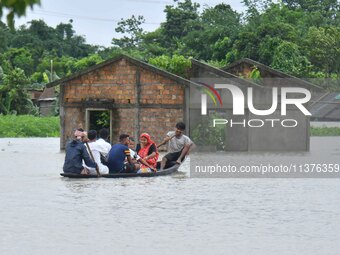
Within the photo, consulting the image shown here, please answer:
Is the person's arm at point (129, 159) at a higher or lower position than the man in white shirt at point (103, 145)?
lower

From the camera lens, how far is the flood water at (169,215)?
11.8 m

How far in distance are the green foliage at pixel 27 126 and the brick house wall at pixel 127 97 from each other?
971 inches

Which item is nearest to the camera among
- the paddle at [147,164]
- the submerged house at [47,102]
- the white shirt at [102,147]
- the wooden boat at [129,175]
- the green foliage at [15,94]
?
the wooden boat at [129,175]

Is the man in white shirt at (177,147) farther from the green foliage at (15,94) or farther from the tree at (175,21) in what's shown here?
the tree at (175,21)

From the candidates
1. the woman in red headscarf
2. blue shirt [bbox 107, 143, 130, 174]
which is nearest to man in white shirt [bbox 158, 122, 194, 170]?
the woman in red headscarf

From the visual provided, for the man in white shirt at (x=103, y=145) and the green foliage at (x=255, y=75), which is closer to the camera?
the man in white shirt at (x=103, y=145)

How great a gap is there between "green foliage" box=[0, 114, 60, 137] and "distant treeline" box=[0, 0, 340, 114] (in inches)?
116

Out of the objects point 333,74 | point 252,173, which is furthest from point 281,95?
point 333,74

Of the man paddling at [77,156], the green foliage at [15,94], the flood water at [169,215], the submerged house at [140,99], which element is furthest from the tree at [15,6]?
the green foliage at [15,94]

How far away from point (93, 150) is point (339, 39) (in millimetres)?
53151

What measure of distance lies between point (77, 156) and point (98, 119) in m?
16.3

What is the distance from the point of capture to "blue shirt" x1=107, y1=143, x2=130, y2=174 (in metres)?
20.6

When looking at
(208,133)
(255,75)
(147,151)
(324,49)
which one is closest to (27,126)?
(324,49)

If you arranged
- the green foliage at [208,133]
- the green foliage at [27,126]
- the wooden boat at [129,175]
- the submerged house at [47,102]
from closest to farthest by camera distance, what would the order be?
1. the wooden boat at [129,175]
2. the green foliage at [208,133]
3. the green foliage at [27,126]
4. the submerged house at [47,102]
